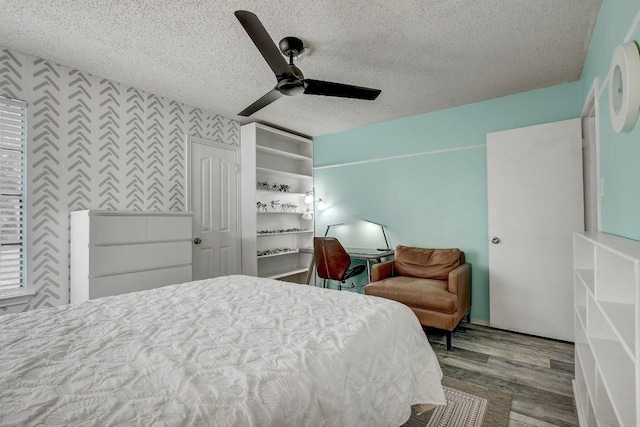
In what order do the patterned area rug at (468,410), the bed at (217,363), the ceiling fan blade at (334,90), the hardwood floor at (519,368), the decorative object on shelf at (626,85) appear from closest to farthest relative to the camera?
the bed at (217,363) < the decorative object on shelf at (626,85) < the patterned area rug at (468,410) < the hardwood floor at (519,368) < the ceiling fan blade at (334,90)

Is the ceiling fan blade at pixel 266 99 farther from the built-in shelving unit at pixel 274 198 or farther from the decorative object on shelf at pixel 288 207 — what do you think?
the decorative object on shelf at pixel 288 207

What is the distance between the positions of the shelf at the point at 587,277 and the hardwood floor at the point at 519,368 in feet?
2.86

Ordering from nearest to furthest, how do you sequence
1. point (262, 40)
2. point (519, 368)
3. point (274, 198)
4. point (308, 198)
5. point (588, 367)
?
point (588, 367), point (262, 40), point (519, 368), point (274, 198), point (308, 198)

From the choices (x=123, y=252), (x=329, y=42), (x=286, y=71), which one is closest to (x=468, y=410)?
(x=286, y=71)

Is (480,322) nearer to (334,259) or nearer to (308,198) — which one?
(334,259)

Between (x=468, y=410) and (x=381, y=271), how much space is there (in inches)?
64.1

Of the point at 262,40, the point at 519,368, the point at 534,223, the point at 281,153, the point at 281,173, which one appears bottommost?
the point at 519,368

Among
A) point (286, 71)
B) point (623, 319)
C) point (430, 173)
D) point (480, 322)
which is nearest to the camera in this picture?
point (623, 319)

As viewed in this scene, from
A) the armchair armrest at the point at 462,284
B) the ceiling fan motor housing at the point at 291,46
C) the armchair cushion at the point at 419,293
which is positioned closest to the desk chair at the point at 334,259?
the armchair cushion at the point at 419,293

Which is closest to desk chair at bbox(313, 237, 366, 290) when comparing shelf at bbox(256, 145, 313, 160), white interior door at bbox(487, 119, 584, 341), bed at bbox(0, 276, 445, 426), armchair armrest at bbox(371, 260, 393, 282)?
armchair armrest at bbox(371, 260, 393, 282)

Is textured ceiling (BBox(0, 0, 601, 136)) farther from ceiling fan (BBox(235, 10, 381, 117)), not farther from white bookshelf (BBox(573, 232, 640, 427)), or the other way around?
white bookshelf (BBox(573, 232, 640, 427))

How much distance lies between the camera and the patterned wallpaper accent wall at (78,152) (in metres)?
2.48

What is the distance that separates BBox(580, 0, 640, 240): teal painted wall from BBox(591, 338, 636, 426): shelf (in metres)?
0.48

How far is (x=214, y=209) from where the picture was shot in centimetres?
381
